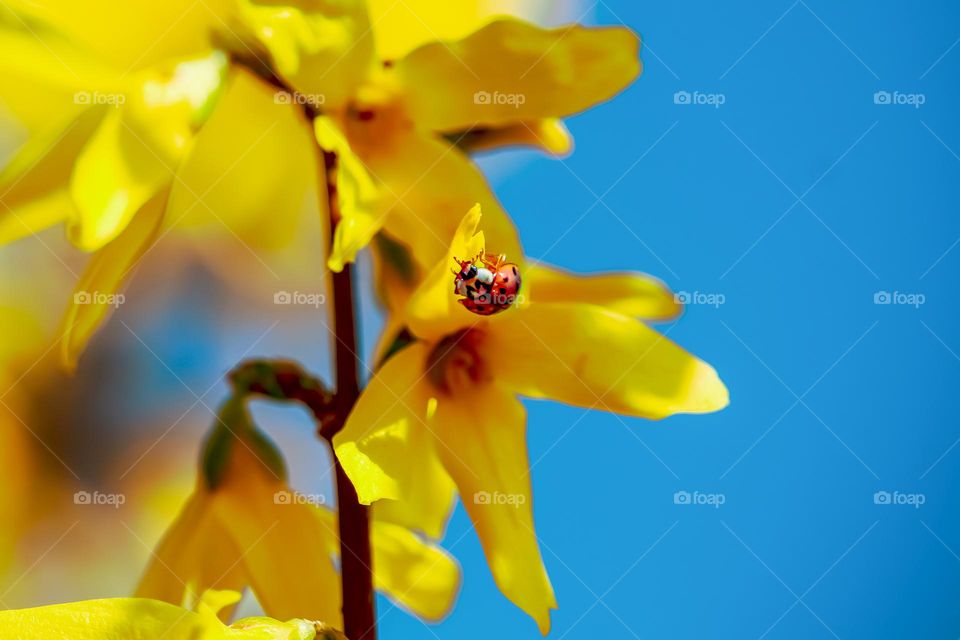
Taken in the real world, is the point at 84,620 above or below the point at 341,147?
below

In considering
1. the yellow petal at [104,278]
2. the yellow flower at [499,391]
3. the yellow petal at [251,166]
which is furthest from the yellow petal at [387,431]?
the yellow petal at [251,166]

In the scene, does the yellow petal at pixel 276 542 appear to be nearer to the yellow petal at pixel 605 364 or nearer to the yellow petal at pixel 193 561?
the yellow petal at pixel 193 561

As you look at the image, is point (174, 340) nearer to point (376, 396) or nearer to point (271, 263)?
point (271, 263)

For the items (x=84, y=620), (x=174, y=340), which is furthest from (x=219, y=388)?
(x=84, y=620)

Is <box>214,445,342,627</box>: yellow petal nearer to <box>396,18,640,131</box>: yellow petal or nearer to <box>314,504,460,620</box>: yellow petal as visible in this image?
<box>314,504,460,620</box>: yellow petal

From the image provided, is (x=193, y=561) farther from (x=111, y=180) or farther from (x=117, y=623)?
(x=111, y=180)

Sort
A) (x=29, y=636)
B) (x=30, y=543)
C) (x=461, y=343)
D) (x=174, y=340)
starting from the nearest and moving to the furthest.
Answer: (x=29, y=636) < (x=461, y=343) < (x=30, y=543) < (x=174, y=340)
